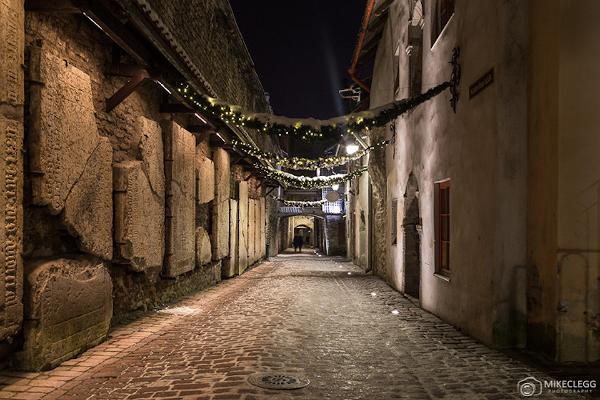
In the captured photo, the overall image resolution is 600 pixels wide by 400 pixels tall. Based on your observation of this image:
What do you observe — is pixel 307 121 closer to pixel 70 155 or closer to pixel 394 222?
pixel 70 155

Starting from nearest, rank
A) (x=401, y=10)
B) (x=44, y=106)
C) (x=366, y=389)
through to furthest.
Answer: (x=366, y=389) < (x=44, y=106) < (x=401, y=10)

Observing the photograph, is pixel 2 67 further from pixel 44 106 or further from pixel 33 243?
pixel 33 243

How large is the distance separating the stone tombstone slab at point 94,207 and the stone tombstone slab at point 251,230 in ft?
41.6

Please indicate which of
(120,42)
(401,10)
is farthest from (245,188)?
(120,42)

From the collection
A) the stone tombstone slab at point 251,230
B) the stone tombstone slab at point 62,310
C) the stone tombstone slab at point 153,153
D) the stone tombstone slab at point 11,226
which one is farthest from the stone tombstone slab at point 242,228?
the stone tombstone slab at point 11,226

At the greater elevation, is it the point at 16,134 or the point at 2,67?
the point at 2,67

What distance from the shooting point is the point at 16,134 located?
4914 millimetres

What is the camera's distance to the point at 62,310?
5414 mm

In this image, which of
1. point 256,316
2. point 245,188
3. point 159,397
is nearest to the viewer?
point 159,397

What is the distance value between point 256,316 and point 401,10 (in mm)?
8172

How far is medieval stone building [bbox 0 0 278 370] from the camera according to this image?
16.2 feet

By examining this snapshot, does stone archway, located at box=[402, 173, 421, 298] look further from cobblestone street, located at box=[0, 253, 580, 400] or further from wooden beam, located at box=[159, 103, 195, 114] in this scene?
wooden beam, located at box=[159, 103, 195, 114]

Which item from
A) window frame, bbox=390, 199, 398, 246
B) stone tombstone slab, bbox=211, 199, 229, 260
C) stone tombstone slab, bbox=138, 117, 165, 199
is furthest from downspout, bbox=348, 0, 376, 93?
stone tombstone slab, bbox=138, 117, 165, 199

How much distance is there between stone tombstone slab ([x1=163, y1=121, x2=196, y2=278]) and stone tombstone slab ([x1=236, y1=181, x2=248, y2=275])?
5.70m
